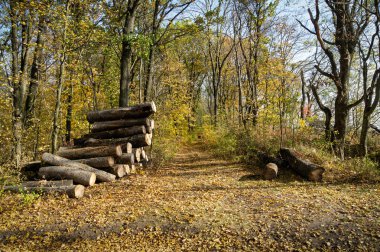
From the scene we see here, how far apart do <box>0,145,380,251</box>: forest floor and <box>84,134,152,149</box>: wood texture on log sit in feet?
5.42

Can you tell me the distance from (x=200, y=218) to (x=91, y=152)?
14.9ft

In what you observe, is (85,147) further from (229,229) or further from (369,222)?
(369,222)

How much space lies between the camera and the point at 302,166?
26.7 feet

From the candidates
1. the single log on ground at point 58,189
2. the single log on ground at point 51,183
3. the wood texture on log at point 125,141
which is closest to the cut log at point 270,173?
the wood texture on log at point 125,141

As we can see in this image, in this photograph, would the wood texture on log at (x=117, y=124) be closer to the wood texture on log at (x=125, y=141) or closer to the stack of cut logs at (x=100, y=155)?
the stack of cut logs at (x=100, y=155)

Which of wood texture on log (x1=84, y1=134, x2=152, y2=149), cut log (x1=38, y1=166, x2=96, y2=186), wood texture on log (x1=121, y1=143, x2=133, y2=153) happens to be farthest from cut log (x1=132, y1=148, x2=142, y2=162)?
cut log (x1=38, y1=166, x2=96, y2=186)

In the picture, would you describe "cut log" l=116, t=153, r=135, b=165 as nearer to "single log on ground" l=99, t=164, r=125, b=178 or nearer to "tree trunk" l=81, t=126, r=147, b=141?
"single log on ground" l=99, t=164, r=125, b=178

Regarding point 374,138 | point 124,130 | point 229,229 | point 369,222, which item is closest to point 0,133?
point 124,130

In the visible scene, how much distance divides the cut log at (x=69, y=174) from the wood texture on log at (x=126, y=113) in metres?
2.51

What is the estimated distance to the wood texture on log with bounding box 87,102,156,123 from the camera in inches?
358

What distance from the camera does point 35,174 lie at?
26.8 ft

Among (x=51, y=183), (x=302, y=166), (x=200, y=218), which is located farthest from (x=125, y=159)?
(x=302, y=166)

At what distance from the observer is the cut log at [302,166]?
7672mm

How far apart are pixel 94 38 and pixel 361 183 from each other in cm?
1075
